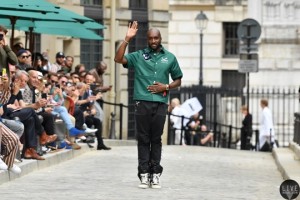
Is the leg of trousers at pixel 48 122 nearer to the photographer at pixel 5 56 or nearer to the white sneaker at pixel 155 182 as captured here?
the photographer at pixel 5 56

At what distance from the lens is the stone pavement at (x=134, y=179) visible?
739 inches

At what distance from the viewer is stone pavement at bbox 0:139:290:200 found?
18.8m

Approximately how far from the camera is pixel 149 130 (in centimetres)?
2005

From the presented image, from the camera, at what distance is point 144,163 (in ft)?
65.1

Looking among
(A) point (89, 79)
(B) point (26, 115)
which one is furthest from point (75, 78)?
(B) point (26, 115)

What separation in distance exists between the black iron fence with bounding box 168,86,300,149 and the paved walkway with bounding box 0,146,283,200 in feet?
39.7

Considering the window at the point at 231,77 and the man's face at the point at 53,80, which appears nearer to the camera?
the man's face at the point at 53,80

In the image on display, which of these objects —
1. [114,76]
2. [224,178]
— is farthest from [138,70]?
[114,76]

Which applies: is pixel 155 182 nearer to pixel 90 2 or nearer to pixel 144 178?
pixel 144 178

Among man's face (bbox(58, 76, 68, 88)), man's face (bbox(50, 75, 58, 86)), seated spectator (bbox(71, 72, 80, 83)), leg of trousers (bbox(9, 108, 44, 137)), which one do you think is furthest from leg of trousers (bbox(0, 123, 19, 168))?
seated spectator (bbox(71, 72, 80, 83))

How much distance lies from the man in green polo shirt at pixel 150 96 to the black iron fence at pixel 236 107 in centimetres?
1988

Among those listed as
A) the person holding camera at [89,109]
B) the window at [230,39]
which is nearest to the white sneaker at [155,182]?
the person holding camera at [89,109]

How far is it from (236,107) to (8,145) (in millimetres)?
22532

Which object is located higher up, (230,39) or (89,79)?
(230,39)
